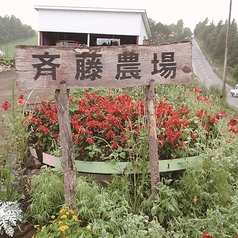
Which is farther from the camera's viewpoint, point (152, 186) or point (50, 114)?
point (50, 114)

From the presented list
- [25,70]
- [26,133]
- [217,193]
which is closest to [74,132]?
[26,133]

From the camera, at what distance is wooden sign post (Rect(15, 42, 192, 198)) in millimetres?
2645

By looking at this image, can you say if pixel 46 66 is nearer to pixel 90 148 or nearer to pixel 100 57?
pixel 100 57

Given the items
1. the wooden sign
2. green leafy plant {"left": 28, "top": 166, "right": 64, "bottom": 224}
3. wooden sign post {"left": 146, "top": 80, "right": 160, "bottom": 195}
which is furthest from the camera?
wooden sign post {"left": 146, "top": 80, "right": 160, "bottom": 195}

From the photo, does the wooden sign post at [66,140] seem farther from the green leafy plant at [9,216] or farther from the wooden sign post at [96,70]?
the green leafy plant at [9,216]

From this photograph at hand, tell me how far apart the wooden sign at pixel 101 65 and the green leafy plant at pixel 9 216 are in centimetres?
119

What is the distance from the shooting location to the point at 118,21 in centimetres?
2016

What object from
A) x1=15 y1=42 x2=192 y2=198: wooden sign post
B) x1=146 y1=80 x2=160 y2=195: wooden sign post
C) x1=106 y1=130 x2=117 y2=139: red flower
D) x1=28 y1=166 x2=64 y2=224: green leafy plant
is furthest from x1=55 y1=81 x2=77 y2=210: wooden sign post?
x1=146 y1=80 x2=160 y2=195: wooden sign post

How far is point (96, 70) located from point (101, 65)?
0.22ft

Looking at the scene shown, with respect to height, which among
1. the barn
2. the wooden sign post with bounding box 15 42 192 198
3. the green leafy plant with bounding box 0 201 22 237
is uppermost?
the barn

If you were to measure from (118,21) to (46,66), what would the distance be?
18.6 m

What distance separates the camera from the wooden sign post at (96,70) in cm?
264

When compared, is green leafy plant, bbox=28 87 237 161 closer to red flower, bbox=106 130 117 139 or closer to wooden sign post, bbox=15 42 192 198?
red flower, bbox=106 130 117 139

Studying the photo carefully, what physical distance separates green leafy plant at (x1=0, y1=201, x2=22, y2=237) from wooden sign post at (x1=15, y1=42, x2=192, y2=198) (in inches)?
21.5
